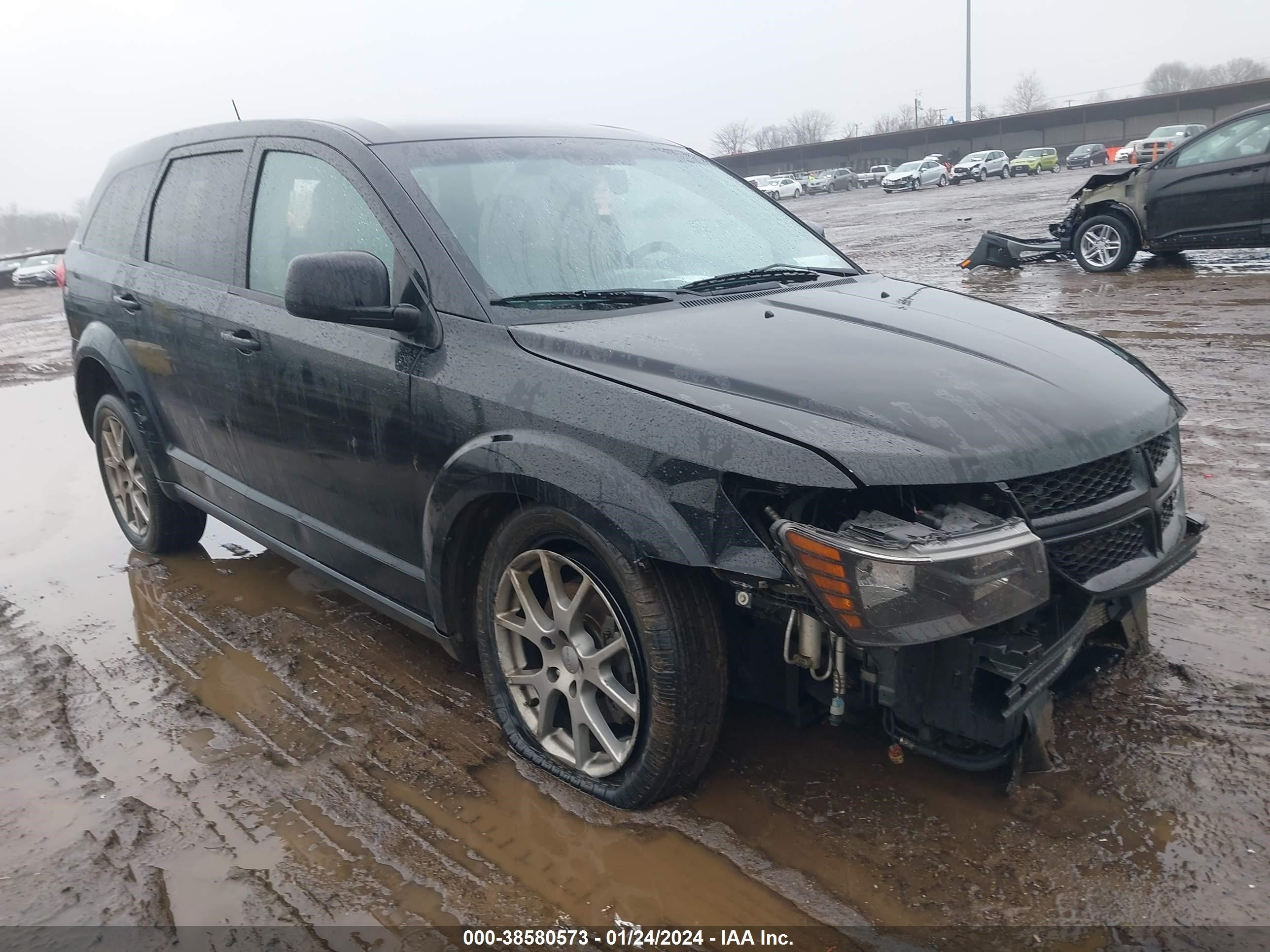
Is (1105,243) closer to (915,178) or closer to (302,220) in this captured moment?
(302,220)

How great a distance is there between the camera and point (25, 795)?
3.07 meters

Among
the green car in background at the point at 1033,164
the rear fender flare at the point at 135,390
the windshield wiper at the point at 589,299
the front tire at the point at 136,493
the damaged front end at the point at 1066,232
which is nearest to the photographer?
the windshield wiper at the point at 589,299

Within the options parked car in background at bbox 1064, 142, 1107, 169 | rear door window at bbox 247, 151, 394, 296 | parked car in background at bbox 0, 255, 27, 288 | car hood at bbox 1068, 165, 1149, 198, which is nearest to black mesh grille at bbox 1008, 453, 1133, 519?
rear door window at bbox 247, 151, 394, 296

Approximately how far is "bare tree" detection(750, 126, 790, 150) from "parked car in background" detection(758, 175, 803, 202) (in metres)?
71.5

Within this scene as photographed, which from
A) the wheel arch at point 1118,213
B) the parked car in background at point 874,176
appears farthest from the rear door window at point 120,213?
the parked car in background at point 874,176

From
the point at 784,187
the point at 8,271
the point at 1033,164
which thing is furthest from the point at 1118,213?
the point at 784,187

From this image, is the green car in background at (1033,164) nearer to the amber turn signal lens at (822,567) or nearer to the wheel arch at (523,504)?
the wheel arch at (523,504)

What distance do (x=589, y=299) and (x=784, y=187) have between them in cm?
5324

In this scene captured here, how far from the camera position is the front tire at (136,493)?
4.75m

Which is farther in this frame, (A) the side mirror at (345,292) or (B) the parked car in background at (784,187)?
(B) the parked car in background at (784,187)

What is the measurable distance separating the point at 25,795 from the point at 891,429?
2844 mm

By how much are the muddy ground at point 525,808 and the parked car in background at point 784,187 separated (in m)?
50.0

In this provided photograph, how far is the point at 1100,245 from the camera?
12.2 m

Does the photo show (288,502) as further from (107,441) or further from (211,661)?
(107,441)
